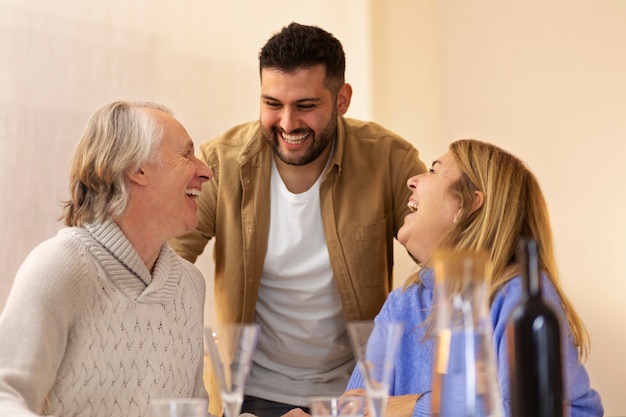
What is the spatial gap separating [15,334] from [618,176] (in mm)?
2421

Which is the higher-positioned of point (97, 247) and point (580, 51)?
point (580, 51)

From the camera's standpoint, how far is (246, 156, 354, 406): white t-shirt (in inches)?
109

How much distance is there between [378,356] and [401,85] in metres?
3.05

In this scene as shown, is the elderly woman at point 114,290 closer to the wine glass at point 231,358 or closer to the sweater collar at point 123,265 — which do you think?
the sweater collar at point 123,265

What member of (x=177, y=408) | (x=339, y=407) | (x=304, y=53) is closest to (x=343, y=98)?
(x=304, y=53)

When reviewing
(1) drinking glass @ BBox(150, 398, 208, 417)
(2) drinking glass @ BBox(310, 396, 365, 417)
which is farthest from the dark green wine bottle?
(1) drinking glass @ BBox(150, 398, 208, 417)

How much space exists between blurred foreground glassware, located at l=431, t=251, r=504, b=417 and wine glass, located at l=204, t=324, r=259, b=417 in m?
0.29

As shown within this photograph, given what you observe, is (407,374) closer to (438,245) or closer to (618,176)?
(438,245)

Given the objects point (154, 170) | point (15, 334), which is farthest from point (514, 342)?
point (154, 170)

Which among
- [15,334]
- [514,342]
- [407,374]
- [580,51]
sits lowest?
[407,374]

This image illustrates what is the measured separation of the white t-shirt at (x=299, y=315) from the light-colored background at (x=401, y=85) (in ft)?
2.64

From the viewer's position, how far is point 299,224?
2.83m

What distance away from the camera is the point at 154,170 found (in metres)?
2.09

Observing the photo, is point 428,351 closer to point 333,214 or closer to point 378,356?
point 333,214
